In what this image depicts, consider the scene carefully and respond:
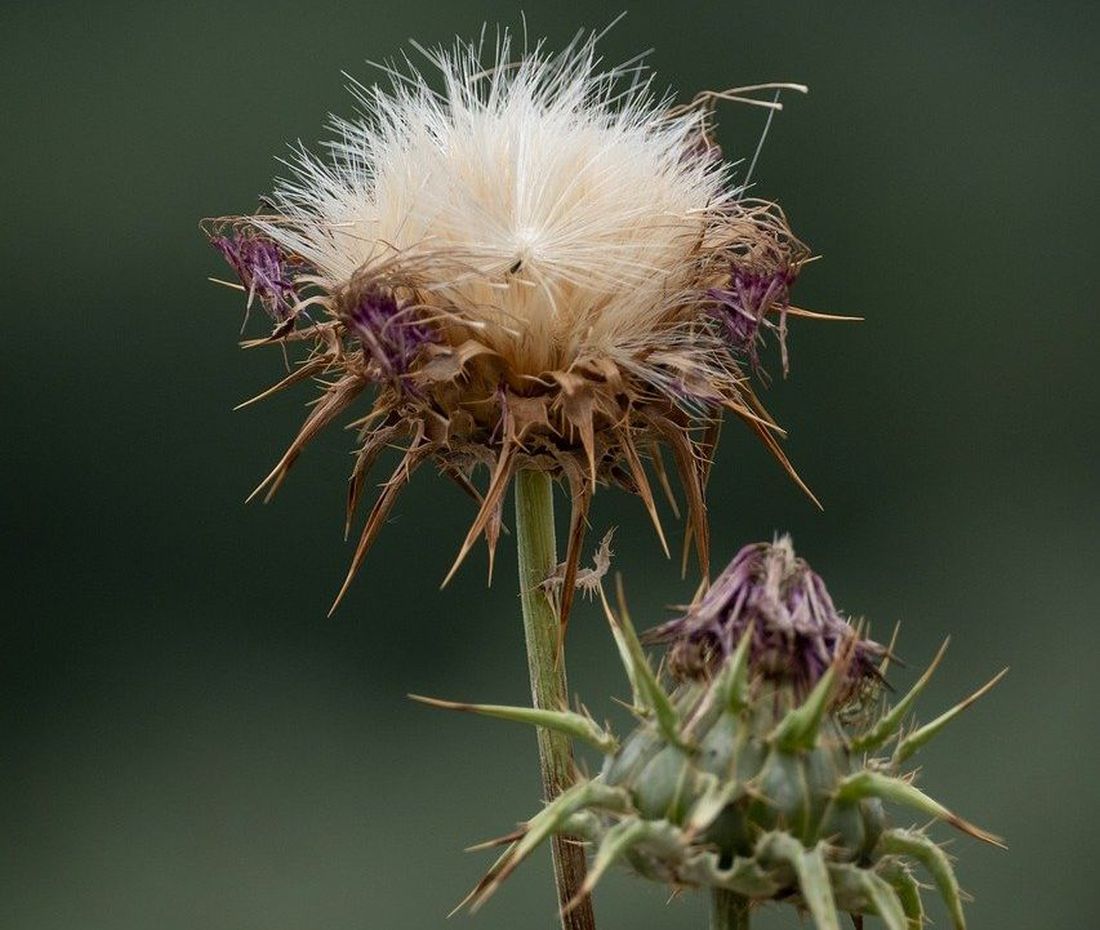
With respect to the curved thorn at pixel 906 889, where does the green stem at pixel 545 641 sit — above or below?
above

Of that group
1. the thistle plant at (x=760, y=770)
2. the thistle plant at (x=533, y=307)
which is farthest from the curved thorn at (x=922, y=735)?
the thistle plant at (x=533, y=307)

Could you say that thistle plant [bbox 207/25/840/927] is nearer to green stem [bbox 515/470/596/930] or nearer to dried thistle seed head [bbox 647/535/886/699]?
green stem [bbox 515/470/596/930]

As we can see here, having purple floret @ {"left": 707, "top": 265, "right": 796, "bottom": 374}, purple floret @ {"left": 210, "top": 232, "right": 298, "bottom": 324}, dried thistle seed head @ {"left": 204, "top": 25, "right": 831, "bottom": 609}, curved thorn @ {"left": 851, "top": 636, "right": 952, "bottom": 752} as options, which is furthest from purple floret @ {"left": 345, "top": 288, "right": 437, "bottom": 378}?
curved thorn @ {"left": 851, "top": 636, "right": 952, "bottom": 752}

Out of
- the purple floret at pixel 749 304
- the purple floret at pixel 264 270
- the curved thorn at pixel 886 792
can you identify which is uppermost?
the purple floret at pixel 749 304

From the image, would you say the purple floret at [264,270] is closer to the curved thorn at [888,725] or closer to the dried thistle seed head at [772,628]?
the dried thistle seed head at [772,628]

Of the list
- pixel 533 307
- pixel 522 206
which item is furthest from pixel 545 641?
pixel 522 206

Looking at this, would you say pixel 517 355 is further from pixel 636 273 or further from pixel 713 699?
pixel 713 699

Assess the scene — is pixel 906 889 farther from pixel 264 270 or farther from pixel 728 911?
pixel 264 270
